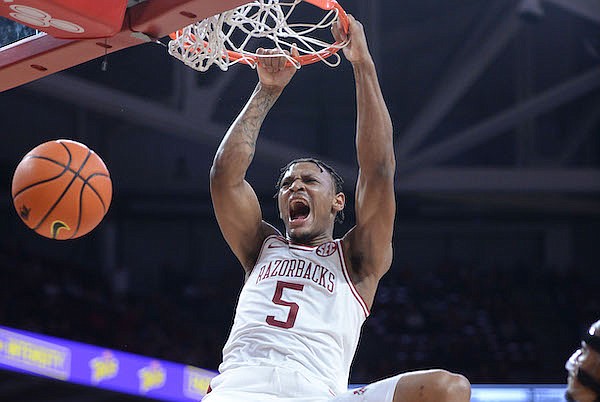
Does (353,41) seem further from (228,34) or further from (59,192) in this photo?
(59,192)

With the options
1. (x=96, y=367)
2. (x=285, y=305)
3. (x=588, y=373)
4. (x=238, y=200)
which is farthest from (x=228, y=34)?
(x=96, y=367)

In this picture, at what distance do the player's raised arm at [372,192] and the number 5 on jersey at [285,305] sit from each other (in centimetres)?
27

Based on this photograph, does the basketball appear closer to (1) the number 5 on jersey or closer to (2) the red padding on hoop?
(2) the red padding on hoop

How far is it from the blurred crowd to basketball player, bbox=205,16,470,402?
7541 millimetres

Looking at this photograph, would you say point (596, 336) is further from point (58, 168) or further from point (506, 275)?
point (506, 275)

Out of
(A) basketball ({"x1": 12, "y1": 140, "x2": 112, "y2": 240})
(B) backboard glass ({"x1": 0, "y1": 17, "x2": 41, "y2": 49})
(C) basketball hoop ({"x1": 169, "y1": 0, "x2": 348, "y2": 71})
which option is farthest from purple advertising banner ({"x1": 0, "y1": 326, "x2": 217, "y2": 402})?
(C) basketball hoop ({"x1": 169, "y1": 0, "x2": 348, "y2": 71})

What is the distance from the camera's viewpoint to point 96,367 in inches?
342

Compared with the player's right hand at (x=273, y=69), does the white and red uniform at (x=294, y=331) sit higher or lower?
lower

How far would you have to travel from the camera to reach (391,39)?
14.1 meters

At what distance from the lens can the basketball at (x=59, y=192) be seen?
3.79 meters

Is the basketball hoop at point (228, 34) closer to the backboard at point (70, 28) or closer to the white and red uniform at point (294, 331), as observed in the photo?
the backboard at point (70, 28)

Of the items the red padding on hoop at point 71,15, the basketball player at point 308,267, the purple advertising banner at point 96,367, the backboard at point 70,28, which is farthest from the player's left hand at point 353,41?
the purple advertising banner at point 96,367

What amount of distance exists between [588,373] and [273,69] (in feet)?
8.87

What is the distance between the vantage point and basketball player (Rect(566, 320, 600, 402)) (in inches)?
64.3
